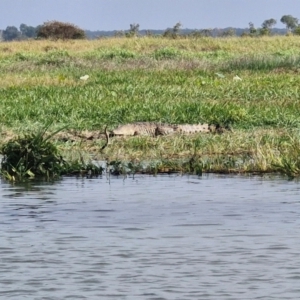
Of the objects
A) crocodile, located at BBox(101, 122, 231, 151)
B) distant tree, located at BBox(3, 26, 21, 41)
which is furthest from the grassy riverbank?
distant tree, located at BBox(3, 26, 21, 41)

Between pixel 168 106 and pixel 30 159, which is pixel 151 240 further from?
pixel 168 106

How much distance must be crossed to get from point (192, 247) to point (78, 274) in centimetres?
124

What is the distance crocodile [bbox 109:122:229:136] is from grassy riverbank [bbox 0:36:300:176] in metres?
0.44

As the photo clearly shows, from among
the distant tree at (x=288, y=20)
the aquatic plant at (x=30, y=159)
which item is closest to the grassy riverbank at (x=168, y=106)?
the aquatic plant at (x=30, y=159)

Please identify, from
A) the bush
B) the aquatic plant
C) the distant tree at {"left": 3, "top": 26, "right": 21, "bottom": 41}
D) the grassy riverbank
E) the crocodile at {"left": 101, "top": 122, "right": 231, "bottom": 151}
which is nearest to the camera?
the aquatic plant

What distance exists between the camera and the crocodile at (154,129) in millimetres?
17188

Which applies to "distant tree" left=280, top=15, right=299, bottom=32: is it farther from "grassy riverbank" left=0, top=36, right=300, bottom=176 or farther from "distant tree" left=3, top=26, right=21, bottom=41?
"grassy riverbank" left=0, top=36, right=300, bottom=176

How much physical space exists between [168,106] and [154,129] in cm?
259

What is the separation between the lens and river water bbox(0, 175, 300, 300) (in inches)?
294

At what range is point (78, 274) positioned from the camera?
25.8ft

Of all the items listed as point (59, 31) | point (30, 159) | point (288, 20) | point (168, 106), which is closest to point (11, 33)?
point (288, 20)

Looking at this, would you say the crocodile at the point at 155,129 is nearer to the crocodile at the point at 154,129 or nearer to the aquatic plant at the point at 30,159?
the crocodile at the point at 154,129

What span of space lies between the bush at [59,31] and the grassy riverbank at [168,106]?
27767mm

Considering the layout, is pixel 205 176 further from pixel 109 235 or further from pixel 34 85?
pixel 34 85
